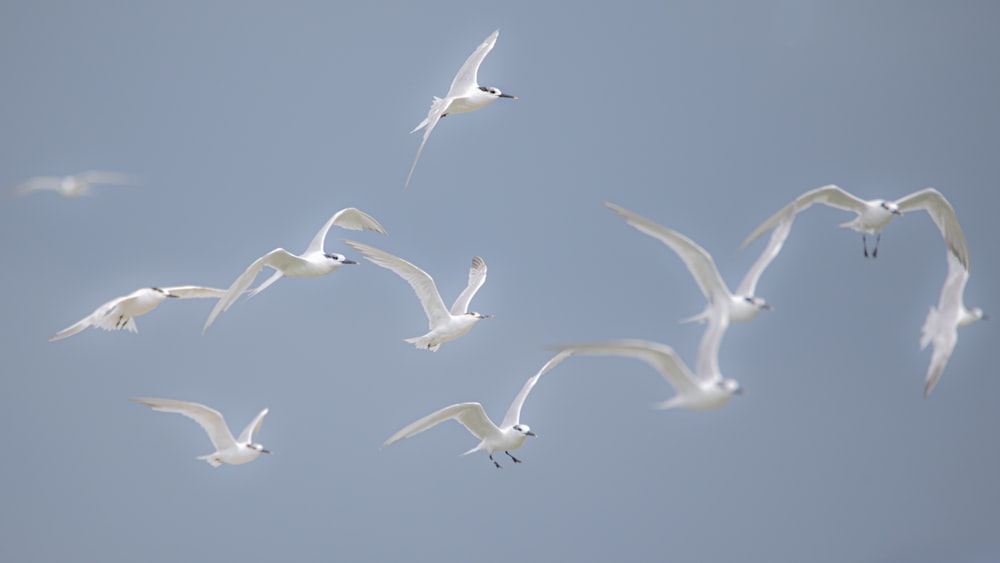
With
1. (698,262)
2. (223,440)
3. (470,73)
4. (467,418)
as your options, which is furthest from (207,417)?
(698,262)

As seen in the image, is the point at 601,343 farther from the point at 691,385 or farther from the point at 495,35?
the point at 495,35

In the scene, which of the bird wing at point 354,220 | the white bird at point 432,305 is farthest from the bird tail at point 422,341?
the bird wing at point 354,220

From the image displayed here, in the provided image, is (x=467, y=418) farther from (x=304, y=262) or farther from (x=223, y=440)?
(x=223, y=440)

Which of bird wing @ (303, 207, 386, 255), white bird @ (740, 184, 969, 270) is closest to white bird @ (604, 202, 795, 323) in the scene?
white bird @ (740, 184, 969, 270)

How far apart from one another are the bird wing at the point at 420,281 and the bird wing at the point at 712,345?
4.48 meters

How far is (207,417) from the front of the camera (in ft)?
55.6

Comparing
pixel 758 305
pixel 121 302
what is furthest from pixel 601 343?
pixel 121 302

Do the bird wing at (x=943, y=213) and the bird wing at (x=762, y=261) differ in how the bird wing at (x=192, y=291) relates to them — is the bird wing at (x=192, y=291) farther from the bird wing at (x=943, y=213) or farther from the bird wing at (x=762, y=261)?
the bird wing at (x=943, y=213)

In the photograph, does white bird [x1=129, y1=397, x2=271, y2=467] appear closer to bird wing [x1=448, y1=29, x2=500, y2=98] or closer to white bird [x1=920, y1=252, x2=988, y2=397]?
bird wing [x1=448, y1=29, x2=500, y2=98]

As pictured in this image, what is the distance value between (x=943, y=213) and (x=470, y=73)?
5.73m

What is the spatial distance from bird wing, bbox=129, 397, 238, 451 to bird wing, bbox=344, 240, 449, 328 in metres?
2.82

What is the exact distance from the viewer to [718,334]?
489 inches

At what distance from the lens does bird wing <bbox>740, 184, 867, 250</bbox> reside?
538 inches

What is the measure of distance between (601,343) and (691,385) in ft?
5.07
